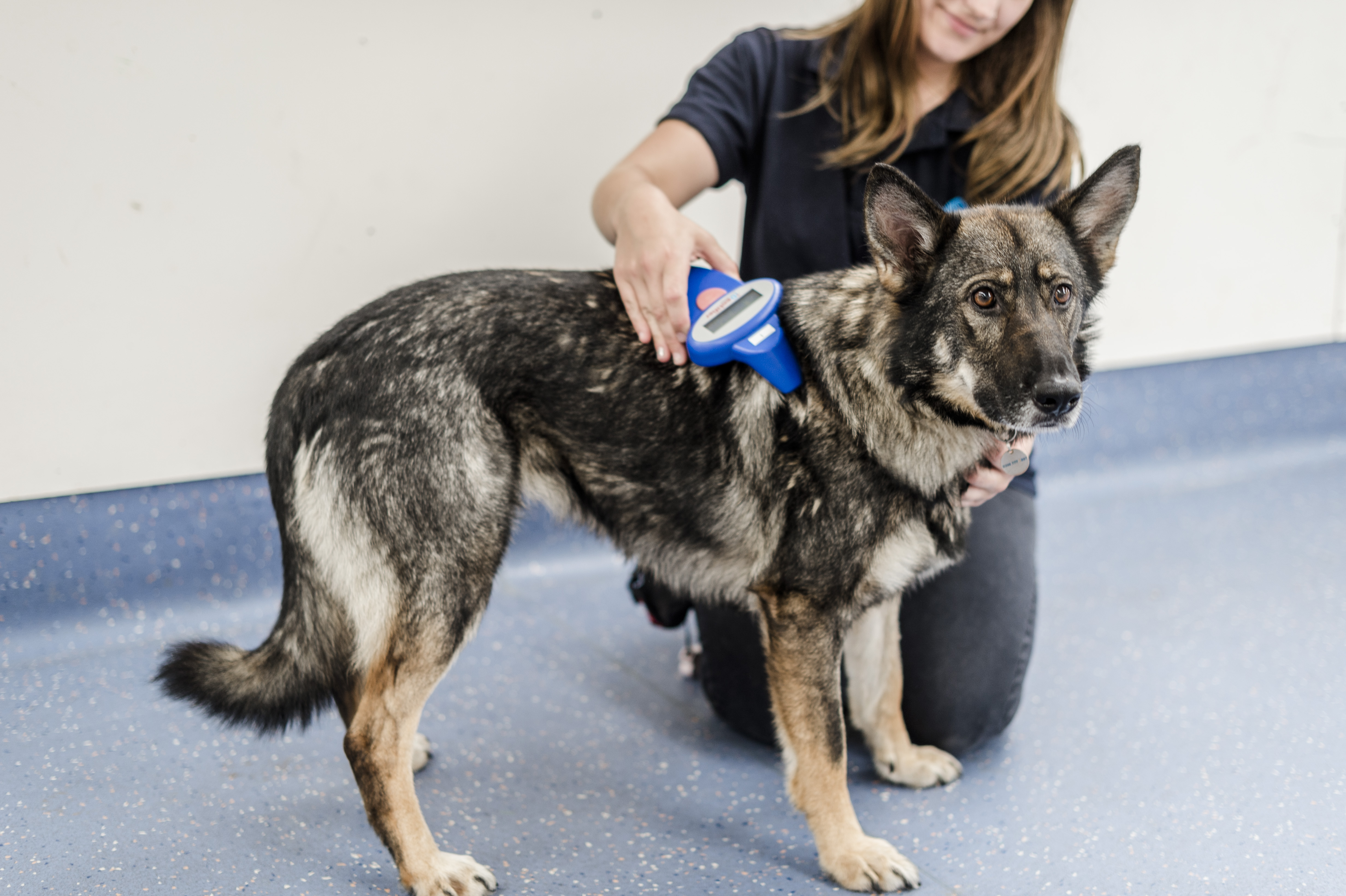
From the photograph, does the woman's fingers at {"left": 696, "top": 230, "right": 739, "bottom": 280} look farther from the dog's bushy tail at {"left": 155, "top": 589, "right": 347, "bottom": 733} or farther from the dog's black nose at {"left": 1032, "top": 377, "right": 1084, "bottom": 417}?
the dog's bushy tail at {"left": 155, "top": 589, "right": 347, "bottom": 733}

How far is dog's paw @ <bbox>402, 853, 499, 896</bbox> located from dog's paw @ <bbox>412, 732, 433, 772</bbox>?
1.20 ft

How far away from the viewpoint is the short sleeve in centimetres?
212

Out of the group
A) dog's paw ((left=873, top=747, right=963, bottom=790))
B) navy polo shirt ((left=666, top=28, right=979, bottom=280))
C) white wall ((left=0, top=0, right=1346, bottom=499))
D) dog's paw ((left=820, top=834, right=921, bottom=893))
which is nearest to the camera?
dog's paw ((left=820, top=834, right=921, bottom=893))

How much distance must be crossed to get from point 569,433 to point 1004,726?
45.4 inches

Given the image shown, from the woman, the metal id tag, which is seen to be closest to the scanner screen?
the woman

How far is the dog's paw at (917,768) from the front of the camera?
1.93 meters

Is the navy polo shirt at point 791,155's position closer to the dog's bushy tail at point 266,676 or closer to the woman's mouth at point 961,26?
the woman's mouth at point 961,26

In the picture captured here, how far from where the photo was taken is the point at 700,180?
2.12 m

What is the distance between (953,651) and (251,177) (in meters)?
1.99

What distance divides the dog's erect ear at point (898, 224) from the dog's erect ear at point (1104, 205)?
0.77ft

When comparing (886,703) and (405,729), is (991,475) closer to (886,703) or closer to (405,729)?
(886,703)

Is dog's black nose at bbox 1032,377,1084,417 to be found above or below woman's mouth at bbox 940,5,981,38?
below

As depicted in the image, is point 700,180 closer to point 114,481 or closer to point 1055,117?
point 1055,117

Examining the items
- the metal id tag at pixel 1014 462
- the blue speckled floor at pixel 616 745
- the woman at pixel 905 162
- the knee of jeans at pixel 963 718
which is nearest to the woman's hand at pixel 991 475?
the metal id tag at pixel 1014 462
